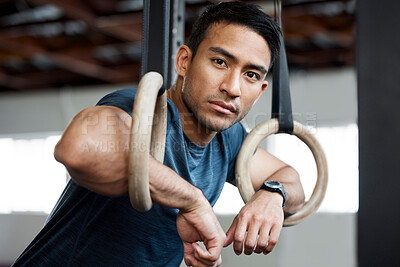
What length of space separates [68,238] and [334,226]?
4.03 meters

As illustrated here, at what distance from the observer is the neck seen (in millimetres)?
1064

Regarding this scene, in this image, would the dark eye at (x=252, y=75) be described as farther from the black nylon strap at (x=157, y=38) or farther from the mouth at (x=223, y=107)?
the black nylon strap at (x=157, y=38)

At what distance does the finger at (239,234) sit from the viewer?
2.61 feet

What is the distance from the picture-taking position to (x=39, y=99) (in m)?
6.07

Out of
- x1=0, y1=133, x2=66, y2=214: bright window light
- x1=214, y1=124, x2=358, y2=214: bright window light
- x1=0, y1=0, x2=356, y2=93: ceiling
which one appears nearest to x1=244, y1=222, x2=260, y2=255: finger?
x1=0, y1=0, x2=356, y2=93: ceiling

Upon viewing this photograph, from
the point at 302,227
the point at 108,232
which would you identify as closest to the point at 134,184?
the point at 108,232

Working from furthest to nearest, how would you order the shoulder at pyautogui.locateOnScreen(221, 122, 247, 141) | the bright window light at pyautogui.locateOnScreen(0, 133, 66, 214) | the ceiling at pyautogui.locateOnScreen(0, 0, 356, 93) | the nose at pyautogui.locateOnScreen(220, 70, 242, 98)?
the bright window light at pyautogui.locateOnScreen(0, 133, 66, 214)
the ceiling at pyautogui.locateOnScreen(0, 0, 356, 93)
the shoulder at pyautogui.locateOnScreen(221, 122, 247, 141)
the nose at pyautogui.locateOnScreen(220, 70, 242, 98)

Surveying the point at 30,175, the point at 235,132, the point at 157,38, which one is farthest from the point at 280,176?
the point at 30,175

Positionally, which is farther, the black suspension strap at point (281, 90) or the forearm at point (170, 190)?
the black suspension strap at point (281, 90)

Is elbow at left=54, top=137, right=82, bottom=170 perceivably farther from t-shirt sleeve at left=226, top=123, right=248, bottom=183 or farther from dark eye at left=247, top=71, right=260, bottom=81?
t-shirt sleeve at left=226, top=123, right=248, bottom=183

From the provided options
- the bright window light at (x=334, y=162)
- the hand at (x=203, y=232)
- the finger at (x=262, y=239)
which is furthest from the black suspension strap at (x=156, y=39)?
the bright window light at (x=334, y=162)

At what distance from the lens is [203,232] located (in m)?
0.75

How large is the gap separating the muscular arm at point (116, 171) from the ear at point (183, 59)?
0.38 metres

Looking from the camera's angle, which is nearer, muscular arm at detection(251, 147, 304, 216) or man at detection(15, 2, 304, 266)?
man at detection(15, 2, 304, 266)
